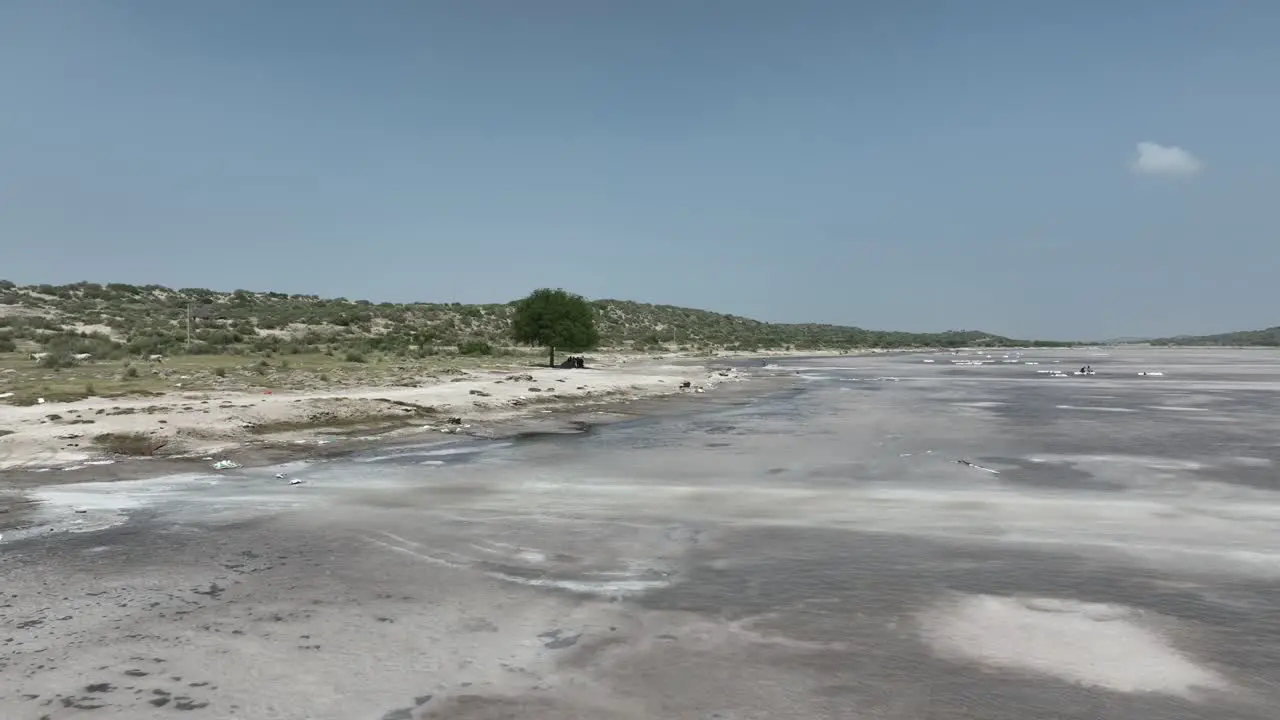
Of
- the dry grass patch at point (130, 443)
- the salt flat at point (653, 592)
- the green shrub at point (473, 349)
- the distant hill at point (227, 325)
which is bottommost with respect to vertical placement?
the salt flat at point (653, 592)

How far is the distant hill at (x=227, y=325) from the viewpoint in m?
45.2

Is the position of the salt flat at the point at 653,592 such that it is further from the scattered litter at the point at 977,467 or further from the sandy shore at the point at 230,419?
the sandy shore at the point at 230,419

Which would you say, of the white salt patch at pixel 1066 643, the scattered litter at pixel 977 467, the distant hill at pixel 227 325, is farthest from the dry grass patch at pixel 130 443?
the distant hill at pixel 227 325

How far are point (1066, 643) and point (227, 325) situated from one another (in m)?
63.3

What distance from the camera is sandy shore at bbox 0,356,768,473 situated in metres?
16.9

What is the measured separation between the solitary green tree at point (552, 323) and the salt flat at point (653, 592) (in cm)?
4091

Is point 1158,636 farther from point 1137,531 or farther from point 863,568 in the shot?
point 1137,531

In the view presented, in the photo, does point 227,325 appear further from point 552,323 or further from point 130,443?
point 130,443

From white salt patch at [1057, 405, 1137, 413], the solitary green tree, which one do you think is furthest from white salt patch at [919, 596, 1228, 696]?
the solitary green tree

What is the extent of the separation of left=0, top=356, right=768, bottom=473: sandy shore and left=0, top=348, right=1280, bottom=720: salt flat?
3.27 meters

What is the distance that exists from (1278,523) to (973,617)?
7270 millimetres

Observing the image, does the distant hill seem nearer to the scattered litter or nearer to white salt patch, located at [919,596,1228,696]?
the scattered litter

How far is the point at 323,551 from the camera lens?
32.8 ft

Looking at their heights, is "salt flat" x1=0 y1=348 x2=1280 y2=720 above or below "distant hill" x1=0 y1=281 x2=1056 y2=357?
below
